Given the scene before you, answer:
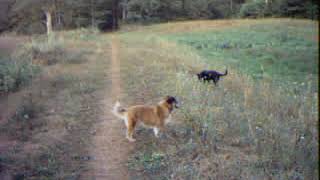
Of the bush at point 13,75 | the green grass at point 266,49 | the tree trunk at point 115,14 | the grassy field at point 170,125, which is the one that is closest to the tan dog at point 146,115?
the grassy field at point 170,125

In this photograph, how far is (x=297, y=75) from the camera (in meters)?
21.9

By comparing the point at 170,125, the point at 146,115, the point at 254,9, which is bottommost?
the point at 254,9

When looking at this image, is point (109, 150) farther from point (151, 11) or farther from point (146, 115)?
point (151, 11)

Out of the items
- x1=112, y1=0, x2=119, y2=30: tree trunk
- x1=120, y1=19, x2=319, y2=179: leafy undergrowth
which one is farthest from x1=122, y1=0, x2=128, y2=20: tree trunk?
x1=120, y1=19, x2=319, y2=179: leafy undergrowth

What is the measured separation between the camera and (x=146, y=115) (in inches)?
361

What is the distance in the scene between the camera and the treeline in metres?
46.8

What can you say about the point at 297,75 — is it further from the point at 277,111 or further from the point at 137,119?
the point at 137,119

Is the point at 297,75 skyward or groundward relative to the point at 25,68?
groundward

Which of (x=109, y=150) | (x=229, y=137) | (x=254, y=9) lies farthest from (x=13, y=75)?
(x=254, y=9)

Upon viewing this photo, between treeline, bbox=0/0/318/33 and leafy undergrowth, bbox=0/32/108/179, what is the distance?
24255 millimetres

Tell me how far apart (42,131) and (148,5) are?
1790 inches

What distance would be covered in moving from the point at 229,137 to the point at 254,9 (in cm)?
4704

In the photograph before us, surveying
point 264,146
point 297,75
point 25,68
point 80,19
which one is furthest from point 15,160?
point 80,19

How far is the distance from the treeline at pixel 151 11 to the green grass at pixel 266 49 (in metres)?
5.48
